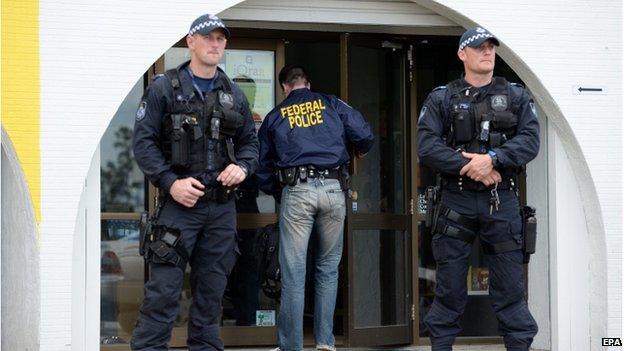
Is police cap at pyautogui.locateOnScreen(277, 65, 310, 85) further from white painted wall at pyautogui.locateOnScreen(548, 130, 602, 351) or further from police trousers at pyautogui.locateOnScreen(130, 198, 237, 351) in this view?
white painted wall at pyautogui.locateOnScreen(548, 130, 602, 351)

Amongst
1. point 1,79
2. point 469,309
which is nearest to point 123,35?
point 1,79

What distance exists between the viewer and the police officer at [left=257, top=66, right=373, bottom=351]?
278 inches

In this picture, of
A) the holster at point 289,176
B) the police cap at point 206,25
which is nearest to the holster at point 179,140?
the police cap at point 206,25

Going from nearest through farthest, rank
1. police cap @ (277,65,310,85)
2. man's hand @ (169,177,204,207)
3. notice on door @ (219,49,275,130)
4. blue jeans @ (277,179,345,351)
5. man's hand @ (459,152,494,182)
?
man's hand @ (169,177,204,207)
man's hand @ (459,152,494,182)
blue jeans @ (277,179,345,351)
police cap @ (277,65,310,85)
notice on door @ (219,49,275,130)

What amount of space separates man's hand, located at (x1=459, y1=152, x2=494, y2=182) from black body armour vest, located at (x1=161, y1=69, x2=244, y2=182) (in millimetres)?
1378

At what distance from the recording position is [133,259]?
781cm

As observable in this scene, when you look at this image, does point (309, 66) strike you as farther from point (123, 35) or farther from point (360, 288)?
point (123, 35)

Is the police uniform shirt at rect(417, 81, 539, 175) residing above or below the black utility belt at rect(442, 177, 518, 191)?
above

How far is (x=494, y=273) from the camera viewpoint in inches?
246

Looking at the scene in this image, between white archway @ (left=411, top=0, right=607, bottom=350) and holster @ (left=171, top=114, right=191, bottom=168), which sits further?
white archway @ (left=411, top=0, right=607, bottom=350)

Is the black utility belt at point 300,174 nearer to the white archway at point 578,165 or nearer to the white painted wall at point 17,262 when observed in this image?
the white archway at point 578,165

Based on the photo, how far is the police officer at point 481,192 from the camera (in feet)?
20.1
